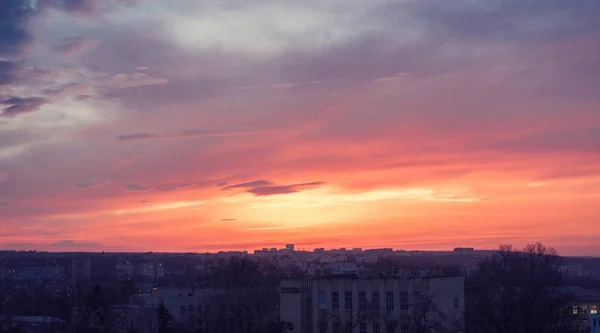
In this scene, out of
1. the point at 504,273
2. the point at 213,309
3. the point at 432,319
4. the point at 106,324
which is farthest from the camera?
the point at 504,273

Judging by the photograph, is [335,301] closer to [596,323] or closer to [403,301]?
[403,301]

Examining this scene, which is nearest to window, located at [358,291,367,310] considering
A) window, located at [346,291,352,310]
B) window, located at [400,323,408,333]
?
window, located at [346,291,352,310]

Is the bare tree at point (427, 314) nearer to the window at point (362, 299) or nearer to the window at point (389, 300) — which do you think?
the window at point (389, 300)

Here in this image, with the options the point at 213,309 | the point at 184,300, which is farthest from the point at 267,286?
the point at 184,300

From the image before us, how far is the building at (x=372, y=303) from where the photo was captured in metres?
67.1

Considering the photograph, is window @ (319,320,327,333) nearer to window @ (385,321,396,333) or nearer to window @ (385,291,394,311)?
window @ (385,291,394,311)

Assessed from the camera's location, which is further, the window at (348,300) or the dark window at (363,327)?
the window at (348,300)

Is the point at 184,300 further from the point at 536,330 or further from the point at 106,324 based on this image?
the point at 536,330

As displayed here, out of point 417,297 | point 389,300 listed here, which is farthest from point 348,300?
point 417,297

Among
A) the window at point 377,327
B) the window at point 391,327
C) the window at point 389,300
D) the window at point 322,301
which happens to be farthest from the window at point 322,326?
the window at point 391,327

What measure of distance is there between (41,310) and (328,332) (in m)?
52.4

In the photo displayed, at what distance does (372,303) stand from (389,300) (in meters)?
1.38

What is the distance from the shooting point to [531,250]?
120938mm

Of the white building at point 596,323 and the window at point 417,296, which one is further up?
the window at point 417,296
